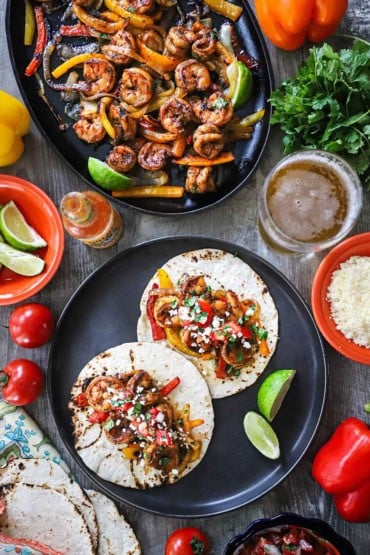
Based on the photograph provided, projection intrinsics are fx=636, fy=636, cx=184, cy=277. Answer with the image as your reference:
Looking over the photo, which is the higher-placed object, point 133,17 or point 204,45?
point 133,17

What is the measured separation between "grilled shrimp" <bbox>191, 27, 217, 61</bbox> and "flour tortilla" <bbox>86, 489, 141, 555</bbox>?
3.05 meters

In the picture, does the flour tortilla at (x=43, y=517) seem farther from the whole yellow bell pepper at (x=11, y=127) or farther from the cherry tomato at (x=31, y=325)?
the whole yellow bell pepper at (x=11, y=127)

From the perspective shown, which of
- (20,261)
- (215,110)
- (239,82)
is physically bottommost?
(20,261)

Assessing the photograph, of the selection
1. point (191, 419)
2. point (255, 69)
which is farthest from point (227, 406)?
point (255, 69)

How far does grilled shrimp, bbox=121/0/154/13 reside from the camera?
4.24 metres

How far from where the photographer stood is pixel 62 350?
4.36 meters

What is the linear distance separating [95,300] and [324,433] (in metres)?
1.82

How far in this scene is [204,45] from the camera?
4227mm

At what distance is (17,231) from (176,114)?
1334 mm

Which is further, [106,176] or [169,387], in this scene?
[169,387]

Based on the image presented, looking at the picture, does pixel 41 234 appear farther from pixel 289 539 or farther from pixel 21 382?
pixel 289 539

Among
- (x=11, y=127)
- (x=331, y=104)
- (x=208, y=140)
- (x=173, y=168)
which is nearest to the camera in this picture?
(x=331, y=104)

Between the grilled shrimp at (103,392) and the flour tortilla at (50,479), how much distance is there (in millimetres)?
564

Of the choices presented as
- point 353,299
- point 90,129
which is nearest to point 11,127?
point 90,129
